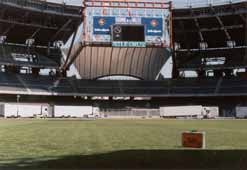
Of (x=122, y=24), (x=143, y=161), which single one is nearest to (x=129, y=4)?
(x=122, y=24)

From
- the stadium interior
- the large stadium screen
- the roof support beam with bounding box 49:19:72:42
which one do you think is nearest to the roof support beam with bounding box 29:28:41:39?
the stadium interior

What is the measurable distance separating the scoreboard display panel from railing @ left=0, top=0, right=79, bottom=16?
19090mm

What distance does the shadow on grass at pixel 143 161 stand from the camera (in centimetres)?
1361

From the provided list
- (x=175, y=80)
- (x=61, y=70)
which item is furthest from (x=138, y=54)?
(x=61, y=70)

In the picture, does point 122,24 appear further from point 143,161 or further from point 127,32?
point 143,161

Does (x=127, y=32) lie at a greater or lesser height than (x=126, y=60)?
greater

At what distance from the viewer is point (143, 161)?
14633 mm

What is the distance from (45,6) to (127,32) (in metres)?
25.3

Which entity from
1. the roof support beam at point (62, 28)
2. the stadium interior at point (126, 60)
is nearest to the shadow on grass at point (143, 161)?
the stadium interior at point (126, 60)

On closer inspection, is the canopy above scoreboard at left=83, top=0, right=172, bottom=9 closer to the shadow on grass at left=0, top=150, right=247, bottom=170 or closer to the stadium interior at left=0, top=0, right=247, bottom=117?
the stadium interior at left=0, top=0, right=247, bottom=117

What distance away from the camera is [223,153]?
54.0 feet

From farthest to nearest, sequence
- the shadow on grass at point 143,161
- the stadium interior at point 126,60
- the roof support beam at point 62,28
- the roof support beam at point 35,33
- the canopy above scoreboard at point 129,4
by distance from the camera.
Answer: the roof support beam at point 35,33
the roof support beam at point 62,28
the stadium interior at point 126,60
the canopy above scoreboard at point 129,4
the shadow on grass at point 143,161

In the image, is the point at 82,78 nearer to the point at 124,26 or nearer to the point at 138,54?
the point at 138,54

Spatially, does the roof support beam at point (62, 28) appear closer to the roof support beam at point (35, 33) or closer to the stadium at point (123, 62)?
the stadium at point (123, 62)
